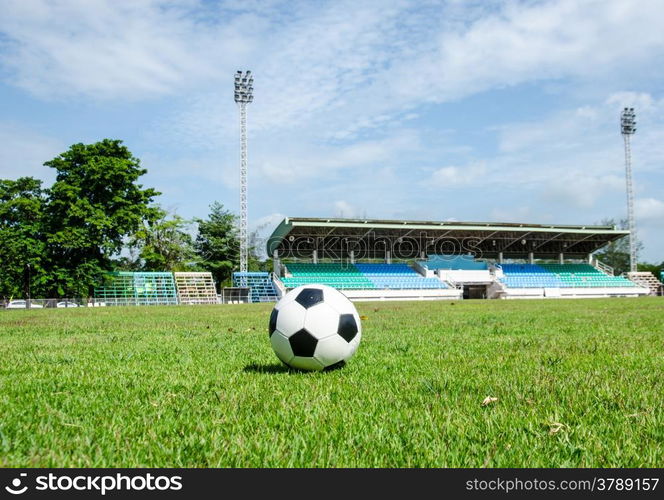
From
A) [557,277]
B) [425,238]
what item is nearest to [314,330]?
[425,238]

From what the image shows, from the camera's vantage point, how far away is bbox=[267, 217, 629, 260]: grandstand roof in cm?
4272

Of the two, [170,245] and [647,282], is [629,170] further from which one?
[170,245]

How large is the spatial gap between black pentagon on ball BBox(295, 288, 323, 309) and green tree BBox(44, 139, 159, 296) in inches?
1365

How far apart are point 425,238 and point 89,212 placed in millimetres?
28328

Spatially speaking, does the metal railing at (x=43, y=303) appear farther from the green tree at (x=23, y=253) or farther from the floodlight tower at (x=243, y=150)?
the floodlight tower at (x=243, y=150)

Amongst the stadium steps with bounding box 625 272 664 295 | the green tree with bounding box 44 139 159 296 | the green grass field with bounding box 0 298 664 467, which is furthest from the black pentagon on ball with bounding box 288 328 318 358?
the stadium steps with bounding box 625 272 664 295

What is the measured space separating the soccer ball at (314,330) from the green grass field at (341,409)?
16 centimetres

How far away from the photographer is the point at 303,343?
491cm

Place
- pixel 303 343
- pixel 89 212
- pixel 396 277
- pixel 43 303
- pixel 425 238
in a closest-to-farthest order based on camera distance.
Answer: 1. pixel 303 343
2. pixel 43 303
3. pixel 89 212
4. pixel 396 277
5. pixel 425 238

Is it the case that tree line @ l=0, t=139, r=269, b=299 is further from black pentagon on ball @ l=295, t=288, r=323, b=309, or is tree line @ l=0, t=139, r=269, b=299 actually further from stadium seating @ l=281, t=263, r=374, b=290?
black pentagon on ball @ l=295, t=288, r=323, b=309

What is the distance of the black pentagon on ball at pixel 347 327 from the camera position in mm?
5078

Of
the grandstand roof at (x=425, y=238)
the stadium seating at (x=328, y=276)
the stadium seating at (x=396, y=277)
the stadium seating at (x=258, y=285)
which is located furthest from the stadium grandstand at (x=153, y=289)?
the stadium seating at (x=396, y=277)

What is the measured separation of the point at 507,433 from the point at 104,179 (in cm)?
3913

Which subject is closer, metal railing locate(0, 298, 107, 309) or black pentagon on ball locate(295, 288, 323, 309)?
black pentagon on ball locate(295, 288, 323, 309)
